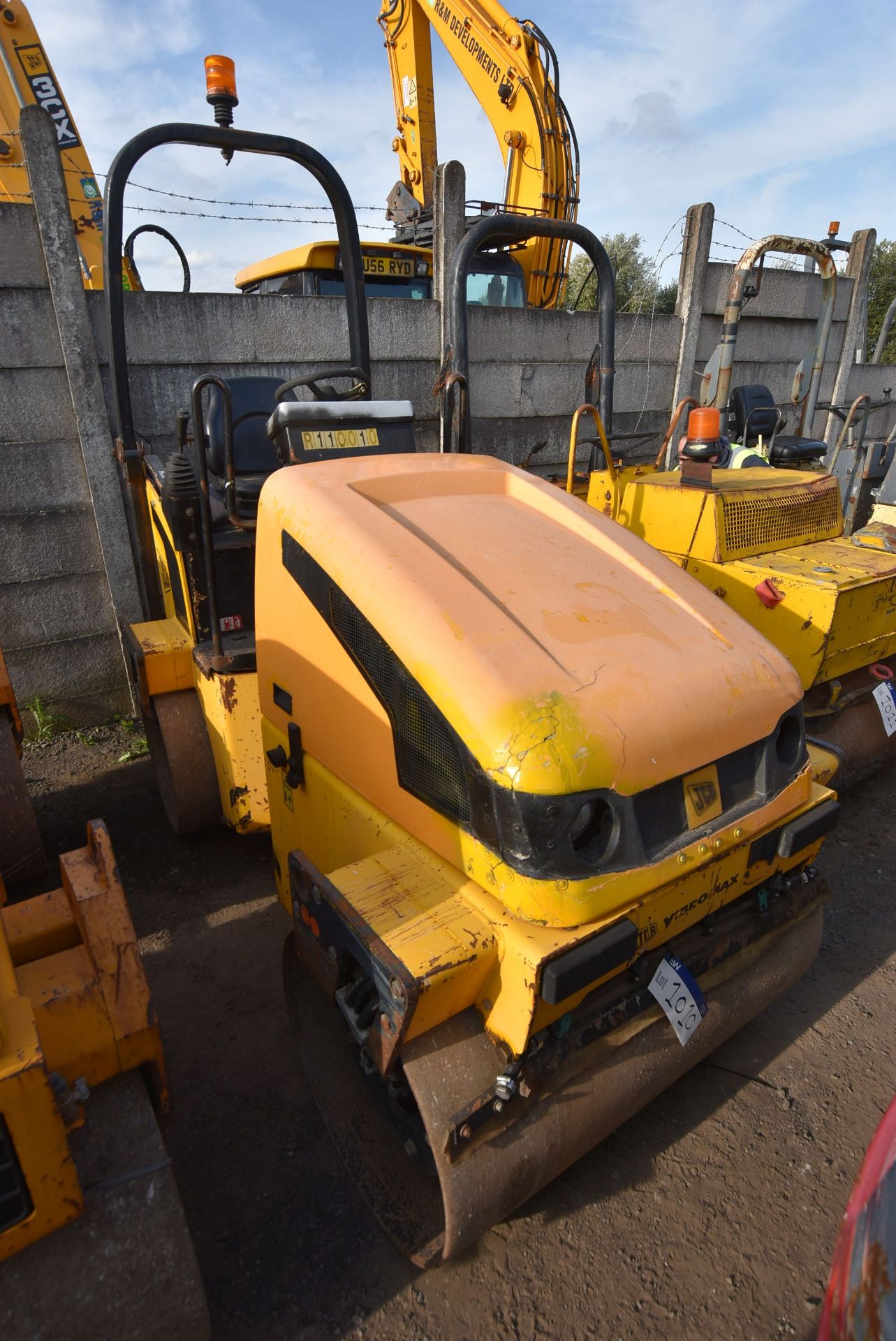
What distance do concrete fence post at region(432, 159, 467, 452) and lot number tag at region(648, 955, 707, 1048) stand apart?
11.8 ft

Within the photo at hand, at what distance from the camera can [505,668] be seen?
4.99 feet

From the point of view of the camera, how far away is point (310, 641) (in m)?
1.97

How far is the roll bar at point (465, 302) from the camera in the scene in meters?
3.26

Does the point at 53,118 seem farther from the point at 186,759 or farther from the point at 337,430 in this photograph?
the point at 186,759

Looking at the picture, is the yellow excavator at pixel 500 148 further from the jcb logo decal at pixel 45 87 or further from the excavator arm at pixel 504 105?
the jcb logo decal at pixel 45 87

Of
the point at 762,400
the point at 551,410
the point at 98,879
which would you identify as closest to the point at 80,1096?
the point at 98,879

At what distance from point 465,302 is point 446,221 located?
59.6 inches

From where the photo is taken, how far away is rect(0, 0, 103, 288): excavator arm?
5023 mm

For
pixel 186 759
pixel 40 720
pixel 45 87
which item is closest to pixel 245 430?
pixel 186 759

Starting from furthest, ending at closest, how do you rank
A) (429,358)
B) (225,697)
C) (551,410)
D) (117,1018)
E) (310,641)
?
(551,410) < (429,358) < (225,697) < (310,641) < (117,1018)

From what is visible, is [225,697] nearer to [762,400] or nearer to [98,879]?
[98,879]

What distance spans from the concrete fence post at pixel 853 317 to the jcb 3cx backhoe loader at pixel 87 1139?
7741mm

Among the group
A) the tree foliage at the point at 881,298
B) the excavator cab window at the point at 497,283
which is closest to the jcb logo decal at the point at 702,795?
the excavator cab window at the point at 497,283

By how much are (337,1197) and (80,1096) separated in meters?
0.88
